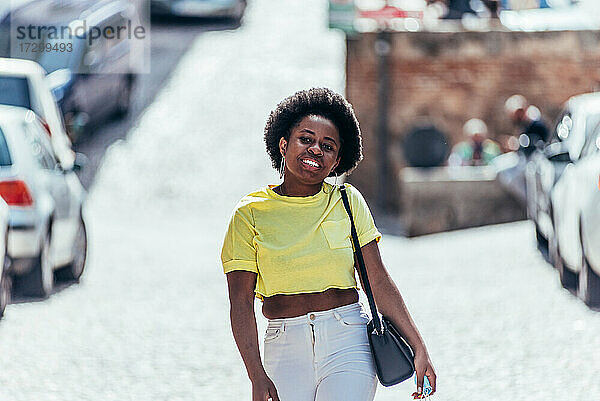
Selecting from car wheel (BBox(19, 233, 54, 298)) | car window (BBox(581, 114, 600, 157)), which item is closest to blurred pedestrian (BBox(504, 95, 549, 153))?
car window (BBox(581, 114, 600, 157))

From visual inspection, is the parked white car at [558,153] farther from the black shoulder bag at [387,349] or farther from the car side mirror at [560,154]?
the black shoulder bag at [387,349]

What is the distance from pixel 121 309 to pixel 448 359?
3.29 metres

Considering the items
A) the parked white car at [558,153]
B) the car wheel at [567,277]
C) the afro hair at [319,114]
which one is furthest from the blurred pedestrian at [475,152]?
the afro hair at [319,114]

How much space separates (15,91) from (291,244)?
399 inches

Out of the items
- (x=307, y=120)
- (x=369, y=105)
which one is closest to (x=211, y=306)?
(x=307, y=120)

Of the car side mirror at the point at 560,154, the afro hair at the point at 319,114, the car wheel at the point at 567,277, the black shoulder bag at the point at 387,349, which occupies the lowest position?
the car wheel at the point at 567,277

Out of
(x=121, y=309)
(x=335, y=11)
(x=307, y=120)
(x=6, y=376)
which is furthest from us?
(x=335, y=11)

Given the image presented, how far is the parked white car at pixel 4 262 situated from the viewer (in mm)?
9297

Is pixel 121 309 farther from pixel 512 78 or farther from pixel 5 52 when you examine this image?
pixel 512 78

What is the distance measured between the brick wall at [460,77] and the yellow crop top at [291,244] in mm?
18333

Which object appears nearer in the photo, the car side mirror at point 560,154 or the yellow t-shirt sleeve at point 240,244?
the yellow t-shirt sleeve at point 240,244

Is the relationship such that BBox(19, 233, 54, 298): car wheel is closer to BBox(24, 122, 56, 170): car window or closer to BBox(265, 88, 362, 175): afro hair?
BBox(24, 122, 56, 170): car window

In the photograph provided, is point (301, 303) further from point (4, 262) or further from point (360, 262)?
point (4, 262)

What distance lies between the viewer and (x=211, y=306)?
1084cm
